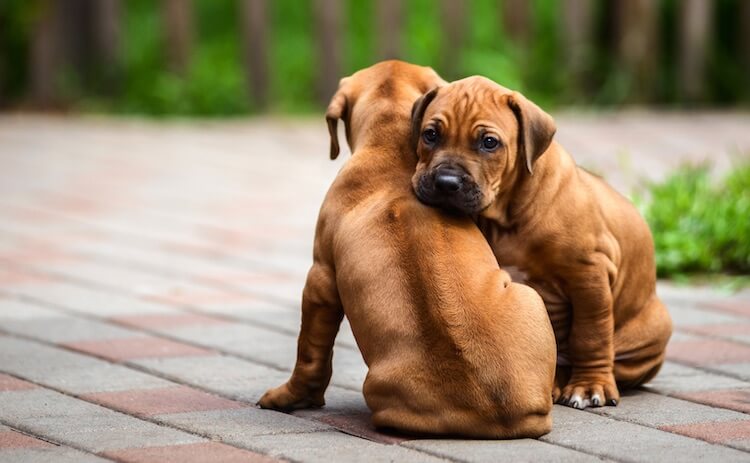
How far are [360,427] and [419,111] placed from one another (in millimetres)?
968

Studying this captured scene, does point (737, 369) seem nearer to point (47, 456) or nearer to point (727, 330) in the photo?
point (727, 330)

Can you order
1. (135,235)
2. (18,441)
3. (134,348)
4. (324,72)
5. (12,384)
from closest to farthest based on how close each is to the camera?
1. (18,441)
2. (12,384)
3. (134,348)
4. (135,235)
5. (324,72)

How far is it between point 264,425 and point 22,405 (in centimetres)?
79

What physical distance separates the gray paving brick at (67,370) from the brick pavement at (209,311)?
13 mm

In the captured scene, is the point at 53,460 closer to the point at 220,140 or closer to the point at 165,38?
the point at 220,140

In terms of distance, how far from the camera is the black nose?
3.73 metres

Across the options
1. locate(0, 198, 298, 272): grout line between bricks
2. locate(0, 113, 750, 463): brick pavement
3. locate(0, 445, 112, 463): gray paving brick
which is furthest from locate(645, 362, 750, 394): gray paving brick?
locate(0, 198, 298, 272): grout line between bricks

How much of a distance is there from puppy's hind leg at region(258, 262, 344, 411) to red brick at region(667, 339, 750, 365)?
152 centimetres

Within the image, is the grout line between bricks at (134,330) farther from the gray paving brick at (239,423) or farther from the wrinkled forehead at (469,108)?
the wrinkled forehead at (469,108)

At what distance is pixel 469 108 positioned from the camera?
3.83 metres

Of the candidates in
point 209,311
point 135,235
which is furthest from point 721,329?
point 135,235

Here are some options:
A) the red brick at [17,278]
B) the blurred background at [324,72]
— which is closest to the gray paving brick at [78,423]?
the red brick at [17,278]

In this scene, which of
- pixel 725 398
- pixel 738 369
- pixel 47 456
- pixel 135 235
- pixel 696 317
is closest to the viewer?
pixel 47 456

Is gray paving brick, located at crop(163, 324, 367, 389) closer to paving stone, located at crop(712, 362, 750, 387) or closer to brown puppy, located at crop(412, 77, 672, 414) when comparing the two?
brown puppy, located at crop(412, 77, 672, 414)
